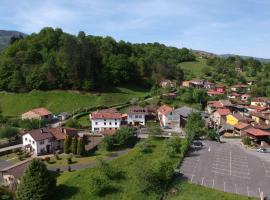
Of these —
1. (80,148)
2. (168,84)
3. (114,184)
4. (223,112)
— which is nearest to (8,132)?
(80,148)

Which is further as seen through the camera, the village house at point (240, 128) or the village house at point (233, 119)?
the village house at point (233, 119)

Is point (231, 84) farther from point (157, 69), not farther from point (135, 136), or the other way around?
point (135, 136)

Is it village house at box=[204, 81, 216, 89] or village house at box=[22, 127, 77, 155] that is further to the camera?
village house at box=[204, 81, 216, 89]

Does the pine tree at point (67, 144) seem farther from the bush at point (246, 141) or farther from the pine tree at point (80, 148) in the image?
the bush at point (246, 141)

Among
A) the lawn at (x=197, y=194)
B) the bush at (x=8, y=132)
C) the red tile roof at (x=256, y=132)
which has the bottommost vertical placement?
the lawn at (x=197, y=194)

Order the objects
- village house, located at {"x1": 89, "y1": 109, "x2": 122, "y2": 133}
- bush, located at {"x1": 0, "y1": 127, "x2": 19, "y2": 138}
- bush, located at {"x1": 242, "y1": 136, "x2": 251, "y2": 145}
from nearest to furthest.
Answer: bush, located at {"x1": 242, "y1": 136, "x2": 251, "y2": 145}, bush, located at {"x1": 0, "y1": 127, "x2": 19, "y2": 138}, village house, located at {"x1": 89, "y1": 109, "x2": 122, "y2": 133}

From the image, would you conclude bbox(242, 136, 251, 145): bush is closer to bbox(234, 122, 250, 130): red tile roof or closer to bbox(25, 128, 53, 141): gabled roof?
bbox(234, 122, 250, 130): red tile roof

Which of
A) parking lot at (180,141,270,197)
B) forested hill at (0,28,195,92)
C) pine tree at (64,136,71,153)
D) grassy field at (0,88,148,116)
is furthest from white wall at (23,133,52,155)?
forested hill at (0,28,195,92)

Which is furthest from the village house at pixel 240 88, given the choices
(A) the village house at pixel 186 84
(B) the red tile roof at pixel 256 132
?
(B) the red tile roof at pixel 256 132
